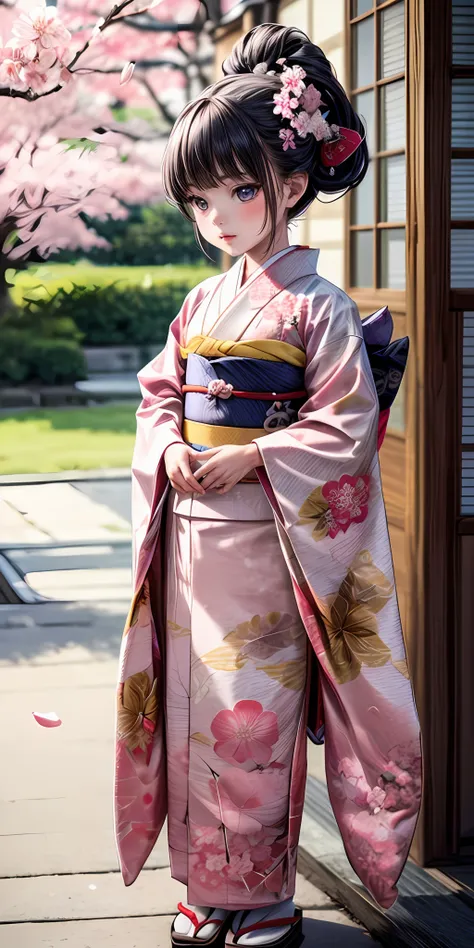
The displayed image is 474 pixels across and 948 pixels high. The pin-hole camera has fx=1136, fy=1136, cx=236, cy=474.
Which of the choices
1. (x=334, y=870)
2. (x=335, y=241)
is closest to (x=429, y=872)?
(x=334, y=870)

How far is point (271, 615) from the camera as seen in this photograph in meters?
2.14

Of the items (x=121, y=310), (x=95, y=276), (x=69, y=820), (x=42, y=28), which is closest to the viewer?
(x=69, y=820)

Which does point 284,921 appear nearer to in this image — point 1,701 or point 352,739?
point 352,739

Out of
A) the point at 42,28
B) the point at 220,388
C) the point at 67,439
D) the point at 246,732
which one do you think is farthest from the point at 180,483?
the point at 67,439

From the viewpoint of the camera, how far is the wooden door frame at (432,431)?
92.9 inches

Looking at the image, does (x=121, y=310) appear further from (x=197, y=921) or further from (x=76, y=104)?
(x=197, y=921)

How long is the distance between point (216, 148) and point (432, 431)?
0.77m

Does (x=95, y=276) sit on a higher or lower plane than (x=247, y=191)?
lower

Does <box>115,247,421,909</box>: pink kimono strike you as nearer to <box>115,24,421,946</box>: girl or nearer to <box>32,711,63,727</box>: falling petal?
<box>115,24,421,946</box>: girl

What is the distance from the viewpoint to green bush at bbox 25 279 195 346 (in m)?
20.2

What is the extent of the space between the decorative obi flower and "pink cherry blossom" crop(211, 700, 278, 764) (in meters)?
0.58

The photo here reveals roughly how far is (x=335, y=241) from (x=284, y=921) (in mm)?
1952

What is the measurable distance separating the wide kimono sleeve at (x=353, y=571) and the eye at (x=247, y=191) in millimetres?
240

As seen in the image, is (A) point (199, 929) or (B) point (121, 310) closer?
(A) point (199, 929)
